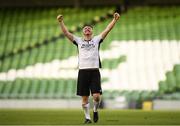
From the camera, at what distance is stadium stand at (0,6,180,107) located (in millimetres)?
28203

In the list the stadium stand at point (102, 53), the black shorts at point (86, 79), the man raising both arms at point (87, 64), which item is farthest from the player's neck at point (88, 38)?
the stadium stand at point (102, 53)

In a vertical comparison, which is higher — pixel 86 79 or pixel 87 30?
pixel 87 30

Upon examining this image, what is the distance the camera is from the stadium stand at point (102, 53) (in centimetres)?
2820

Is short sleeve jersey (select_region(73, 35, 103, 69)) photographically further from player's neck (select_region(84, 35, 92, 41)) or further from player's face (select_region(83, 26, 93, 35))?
player's face (select_region(83, 26, 93, 35))

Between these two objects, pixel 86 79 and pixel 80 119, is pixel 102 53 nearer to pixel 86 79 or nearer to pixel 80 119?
pixel 80 119

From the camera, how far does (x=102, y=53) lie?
102ft

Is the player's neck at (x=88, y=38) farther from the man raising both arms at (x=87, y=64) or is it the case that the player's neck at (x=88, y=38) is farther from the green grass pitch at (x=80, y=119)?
the green grass pitch at (x=80, y=119)

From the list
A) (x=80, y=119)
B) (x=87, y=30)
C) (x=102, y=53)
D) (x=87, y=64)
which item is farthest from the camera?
(x=102, y=53)

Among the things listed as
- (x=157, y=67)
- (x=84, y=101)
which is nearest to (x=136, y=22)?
(x=157, y=67)

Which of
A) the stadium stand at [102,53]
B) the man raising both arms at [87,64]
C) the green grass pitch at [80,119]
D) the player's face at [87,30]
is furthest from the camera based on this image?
the stadium stand at [102,53]

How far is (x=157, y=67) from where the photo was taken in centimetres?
2952

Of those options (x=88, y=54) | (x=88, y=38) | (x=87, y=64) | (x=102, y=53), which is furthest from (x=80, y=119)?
(x=102, y=53)

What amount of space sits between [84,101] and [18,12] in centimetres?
2343

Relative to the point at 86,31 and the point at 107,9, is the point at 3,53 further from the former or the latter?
the point at 86,31
